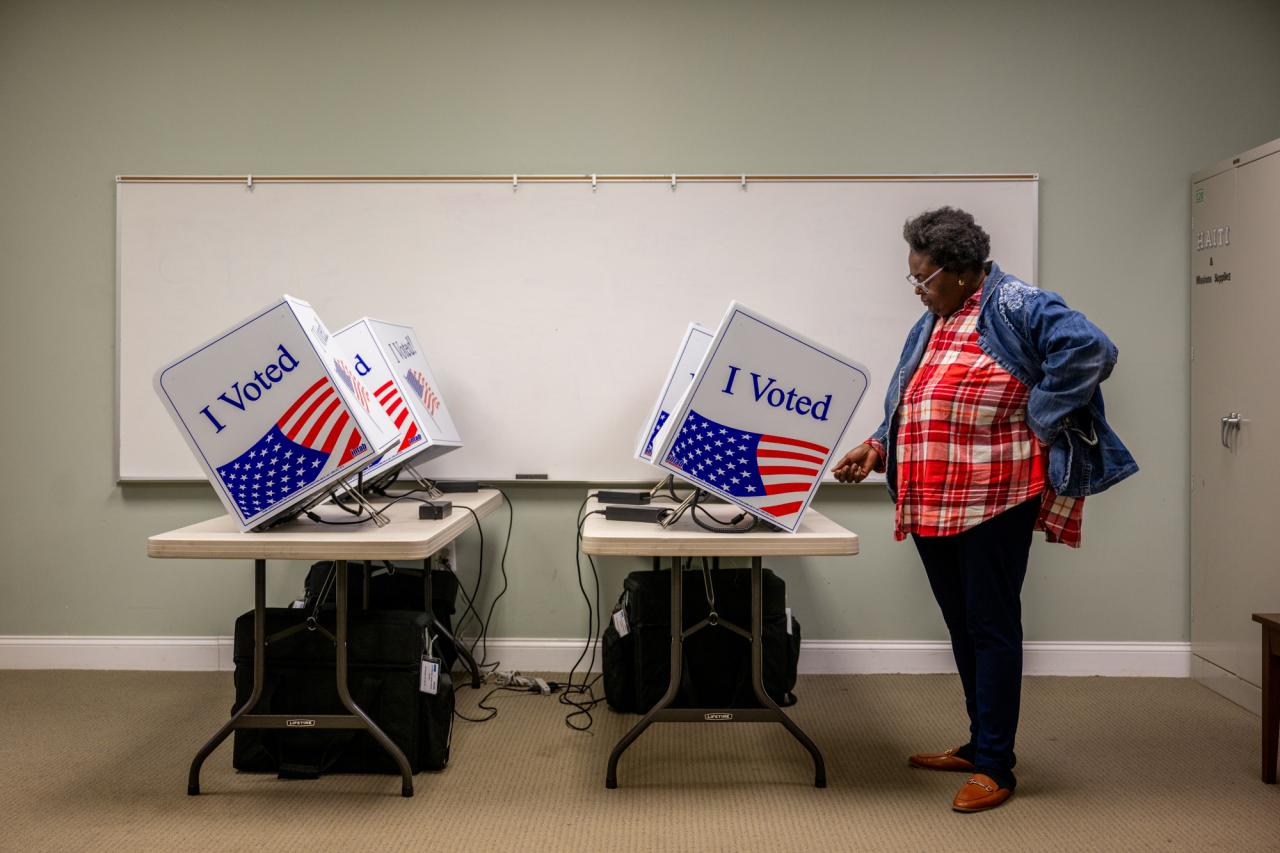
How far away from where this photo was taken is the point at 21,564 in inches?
132

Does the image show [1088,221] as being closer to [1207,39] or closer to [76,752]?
[1207,39]

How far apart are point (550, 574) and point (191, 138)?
2017 mm

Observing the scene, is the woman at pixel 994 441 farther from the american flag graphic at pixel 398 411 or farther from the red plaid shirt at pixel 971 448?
the american flag graphic at pixel 398 411

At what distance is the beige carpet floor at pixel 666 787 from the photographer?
2.05 meters

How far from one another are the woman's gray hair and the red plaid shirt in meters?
0.10

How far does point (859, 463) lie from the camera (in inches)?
92.6

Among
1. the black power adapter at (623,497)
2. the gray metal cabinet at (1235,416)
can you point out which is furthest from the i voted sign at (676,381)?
the gray metal cabinet at (1235,416)

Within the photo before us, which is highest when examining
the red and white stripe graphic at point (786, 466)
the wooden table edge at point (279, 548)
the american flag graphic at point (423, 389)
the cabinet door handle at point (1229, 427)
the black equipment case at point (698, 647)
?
the american flag graphic at point (423, 389)

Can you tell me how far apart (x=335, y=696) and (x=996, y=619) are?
5.33 feet

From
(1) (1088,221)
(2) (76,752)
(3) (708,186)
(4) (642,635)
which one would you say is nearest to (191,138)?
(3) (708,186)

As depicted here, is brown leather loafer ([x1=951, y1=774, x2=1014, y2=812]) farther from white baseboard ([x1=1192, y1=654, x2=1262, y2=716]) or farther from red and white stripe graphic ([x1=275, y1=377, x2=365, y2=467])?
red and white stripe graphic ([x1=275, y1=377, x2=365, y2=467])

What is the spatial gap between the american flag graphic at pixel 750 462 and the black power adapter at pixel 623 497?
630 mm

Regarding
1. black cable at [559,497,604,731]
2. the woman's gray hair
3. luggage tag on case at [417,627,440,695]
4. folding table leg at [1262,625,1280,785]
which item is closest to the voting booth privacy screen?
luggage tag on case at [417,627,440,695]

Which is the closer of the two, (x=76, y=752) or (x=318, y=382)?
(x=318, y=382)
